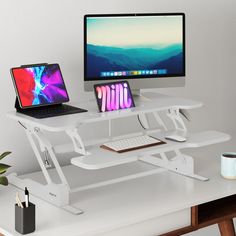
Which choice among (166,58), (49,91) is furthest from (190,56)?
(49,91)

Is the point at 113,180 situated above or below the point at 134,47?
below

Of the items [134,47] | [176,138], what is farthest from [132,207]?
[134,47]

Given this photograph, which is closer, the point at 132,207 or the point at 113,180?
the point at 132,207

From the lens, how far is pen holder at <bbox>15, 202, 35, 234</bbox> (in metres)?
2.31

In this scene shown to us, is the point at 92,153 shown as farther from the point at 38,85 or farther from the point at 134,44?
the point at 134,44

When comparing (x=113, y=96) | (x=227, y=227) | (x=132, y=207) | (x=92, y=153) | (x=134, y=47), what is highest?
(x=134, y=47)

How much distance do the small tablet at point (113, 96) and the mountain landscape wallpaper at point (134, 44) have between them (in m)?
0.15

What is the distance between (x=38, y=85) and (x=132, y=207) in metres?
0.60

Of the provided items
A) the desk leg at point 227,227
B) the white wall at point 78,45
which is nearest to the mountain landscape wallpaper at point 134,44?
the white wall at point 78,45

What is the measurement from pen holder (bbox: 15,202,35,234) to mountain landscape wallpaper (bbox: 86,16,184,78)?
743 millimetres

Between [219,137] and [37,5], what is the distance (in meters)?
0.94

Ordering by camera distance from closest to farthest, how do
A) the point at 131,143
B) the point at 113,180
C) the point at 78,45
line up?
1. the point at 131,143
2. the point at 113,180
3. the point at 78,45

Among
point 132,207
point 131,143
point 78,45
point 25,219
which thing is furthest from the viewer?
point 78,45

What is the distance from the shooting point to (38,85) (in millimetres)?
2734
